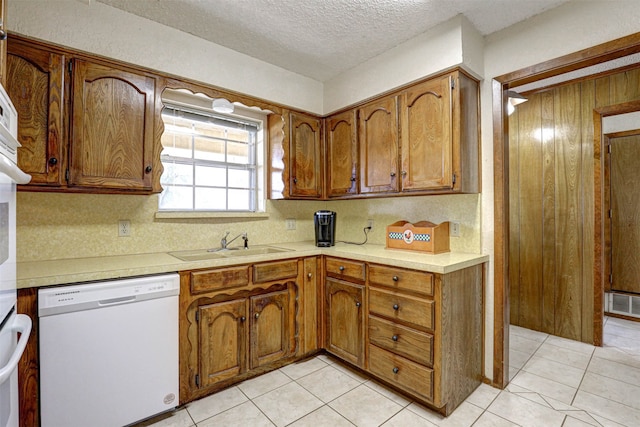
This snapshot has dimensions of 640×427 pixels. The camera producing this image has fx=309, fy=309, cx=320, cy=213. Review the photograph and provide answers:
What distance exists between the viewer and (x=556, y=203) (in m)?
2.98

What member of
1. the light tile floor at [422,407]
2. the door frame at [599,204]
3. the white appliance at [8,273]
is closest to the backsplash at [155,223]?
the white appliance at [8,273]

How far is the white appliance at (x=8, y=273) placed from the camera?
3.20 feet

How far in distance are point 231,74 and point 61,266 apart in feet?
5.79

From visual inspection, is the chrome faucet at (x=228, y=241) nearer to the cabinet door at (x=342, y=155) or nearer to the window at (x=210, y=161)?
the window at (x=210, y=161)

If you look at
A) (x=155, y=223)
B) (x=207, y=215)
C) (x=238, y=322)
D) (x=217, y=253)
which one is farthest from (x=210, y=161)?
(x=238, y=322)

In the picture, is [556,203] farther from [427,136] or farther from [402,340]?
[402,340]

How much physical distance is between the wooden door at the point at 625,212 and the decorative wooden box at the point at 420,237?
8.26ft

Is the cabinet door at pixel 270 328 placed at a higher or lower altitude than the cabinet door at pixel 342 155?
lower

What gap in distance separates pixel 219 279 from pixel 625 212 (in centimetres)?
421

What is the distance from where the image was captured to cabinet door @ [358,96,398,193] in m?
2.45

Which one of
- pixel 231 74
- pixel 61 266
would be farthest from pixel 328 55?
pixel 61 266

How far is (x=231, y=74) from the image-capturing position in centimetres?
248

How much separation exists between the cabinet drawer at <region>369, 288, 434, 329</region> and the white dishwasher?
1284mm

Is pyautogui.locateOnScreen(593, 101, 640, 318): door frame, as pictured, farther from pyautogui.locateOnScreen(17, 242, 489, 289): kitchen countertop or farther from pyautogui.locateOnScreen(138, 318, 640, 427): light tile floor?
pyautogui.locateOnScreen(17, 242, 489, 289): kitchen countertop
